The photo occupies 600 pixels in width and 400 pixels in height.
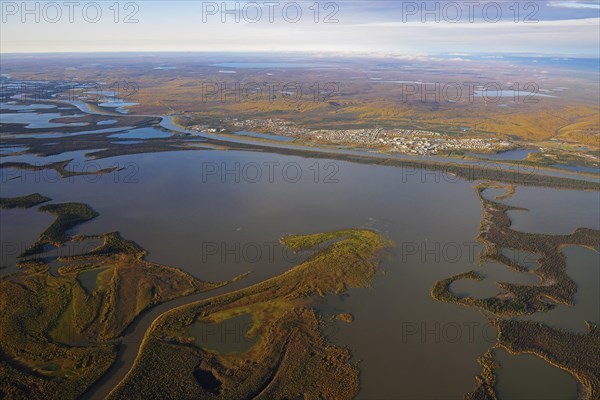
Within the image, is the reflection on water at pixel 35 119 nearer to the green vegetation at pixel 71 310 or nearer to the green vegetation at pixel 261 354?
the green vegetation at pixel 71 310

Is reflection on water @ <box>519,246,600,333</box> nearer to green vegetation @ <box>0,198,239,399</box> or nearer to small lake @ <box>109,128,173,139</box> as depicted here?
green vegetation @ <box>0,198,239,399</box>

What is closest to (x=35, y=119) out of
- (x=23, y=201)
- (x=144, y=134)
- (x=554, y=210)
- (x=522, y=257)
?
(x=144, y=134)

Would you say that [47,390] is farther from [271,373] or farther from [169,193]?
[169,193]

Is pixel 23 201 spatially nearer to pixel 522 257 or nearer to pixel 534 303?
pixel 534 303

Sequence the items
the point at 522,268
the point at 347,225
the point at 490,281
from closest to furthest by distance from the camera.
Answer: the point at 490,281 → the point at 522,268 → the point at 347,225

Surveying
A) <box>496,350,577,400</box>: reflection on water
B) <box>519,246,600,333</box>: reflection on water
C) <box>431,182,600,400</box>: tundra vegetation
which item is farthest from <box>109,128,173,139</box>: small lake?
<box>496,350,577,400</box>: reflection on water

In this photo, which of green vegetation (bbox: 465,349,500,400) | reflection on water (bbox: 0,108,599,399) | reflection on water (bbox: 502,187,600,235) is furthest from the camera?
reflection on water (bbox: 502,187,600,235)
